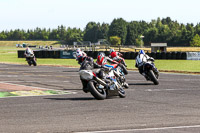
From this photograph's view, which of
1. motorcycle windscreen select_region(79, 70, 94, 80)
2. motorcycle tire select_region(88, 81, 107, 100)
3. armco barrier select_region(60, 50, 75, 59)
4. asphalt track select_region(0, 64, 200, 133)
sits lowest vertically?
armco barrier select_region(60, 50, 75, 59)

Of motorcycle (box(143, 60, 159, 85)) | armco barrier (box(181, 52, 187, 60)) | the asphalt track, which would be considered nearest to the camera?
the asphalt track

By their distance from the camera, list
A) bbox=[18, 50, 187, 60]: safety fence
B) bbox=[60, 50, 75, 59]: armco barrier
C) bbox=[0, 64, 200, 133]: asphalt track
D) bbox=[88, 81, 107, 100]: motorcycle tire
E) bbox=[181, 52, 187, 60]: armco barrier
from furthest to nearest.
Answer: bbox=[60, 50, 75, 59]: armco barrier, bbox=[18, 50, 187, 60]: safety fence, bbox=[181, 52, 187, 60]: armco barrier, bbox=[88, 81, 107, 100]: motorcycle tire, bbox=[0, 64, 200, 133]: asphalt track

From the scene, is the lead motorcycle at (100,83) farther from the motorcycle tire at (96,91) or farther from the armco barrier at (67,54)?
the armco barrier at (67,54)

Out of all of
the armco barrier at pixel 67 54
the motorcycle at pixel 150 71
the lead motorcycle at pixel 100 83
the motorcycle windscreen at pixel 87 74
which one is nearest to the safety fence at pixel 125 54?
the armco barrier at pixel 67 54

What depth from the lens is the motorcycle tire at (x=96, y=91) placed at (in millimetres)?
13094

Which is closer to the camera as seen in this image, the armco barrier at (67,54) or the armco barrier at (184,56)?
the armco barrier at (184,56)

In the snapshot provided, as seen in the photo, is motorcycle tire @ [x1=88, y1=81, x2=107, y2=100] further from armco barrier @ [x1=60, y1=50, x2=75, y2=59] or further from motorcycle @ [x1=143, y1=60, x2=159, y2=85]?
armco barrier @ [x1=60, y1=50, x2=75, y2=59]

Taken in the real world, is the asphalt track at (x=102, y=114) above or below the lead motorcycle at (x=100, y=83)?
below

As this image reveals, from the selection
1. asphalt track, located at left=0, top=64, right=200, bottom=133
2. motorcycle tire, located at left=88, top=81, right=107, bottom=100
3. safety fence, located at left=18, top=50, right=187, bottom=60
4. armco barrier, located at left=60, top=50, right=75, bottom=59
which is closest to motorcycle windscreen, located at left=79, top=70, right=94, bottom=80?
motorcycle tire, located at left=88, top=81, right=107, bottom=100

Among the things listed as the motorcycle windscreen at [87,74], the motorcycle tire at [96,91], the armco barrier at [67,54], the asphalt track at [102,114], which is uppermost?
the motorcycle windscreen at [87,74]

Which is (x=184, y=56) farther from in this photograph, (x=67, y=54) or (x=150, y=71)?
(x=150, y=71)

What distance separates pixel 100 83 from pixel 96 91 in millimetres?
314

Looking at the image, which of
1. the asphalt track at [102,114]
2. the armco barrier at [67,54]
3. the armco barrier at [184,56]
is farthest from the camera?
the armco barrier at [67,54]

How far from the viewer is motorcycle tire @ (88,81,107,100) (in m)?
13.1
